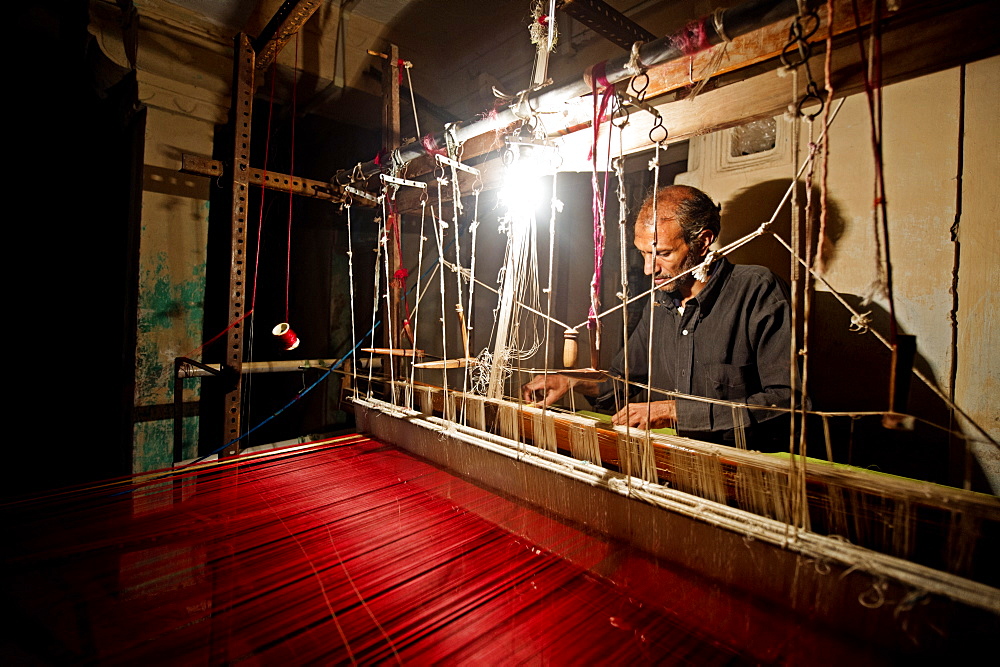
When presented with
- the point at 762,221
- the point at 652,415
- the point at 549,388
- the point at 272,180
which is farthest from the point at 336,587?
the point at 762,221

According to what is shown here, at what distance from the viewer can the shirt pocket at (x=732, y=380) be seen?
77.0 inches

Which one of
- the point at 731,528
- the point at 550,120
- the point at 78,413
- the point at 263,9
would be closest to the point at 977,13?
the point at 550,120

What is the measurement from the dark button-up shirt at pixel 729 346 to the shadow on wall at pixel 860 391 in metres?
0.28

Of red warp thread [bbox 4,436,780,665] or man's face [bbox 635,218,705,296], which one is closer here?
red warp thread [bbox 4,436,780,665]

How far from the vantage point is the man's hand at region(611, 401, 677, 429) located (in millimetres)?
1627

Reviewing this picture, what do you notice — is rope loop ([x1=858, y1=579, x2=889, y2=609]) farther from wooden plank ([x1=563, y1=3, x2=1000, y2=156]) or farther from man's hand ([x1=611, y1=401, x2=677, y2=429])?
wooden plank ([x1=563, y1=3, x2=1000, y2=156])

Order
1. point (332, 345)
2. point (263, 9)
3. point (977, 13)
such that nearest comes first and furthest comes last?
point (977, 13) < point (263, 9) < point (332, 345)

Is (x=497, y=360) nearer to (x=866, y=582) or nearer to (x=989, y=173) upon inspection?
(x=866, y=582)

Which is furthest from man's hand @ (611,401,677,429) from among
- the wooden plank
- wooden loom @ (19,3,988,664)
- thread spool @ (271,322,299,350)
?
thread spool @ (271,322,299,350)

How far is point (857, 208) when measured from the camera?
2297mm

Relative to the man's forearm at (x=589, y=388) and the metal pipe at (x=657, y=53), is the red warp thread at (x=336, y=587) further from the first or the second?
the metal pipe at (x=657, y=53)

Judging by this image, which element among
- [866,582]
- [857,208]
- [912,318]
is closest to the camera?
[866,582]

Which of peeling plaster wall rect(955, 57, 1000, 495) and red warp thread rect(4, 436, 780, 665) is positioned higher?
peeling plaster wall rect(955, 57, 1000, 495)

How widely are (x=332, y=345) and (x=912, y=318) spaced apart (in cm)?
425
